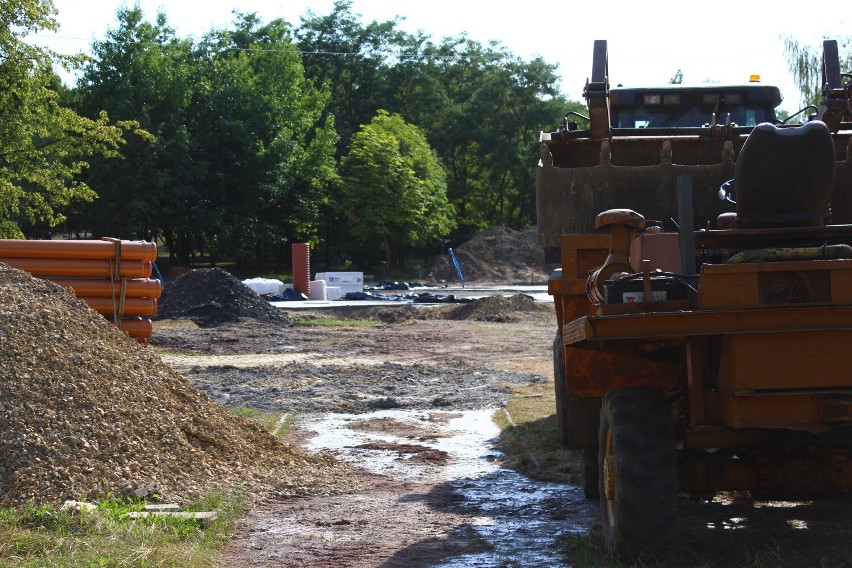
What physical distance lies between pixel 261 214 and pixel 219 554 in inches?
2091

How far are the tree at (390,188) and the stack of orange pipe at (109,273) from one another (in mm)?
44691

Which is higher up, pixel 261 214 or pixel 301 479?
pixel 261 214

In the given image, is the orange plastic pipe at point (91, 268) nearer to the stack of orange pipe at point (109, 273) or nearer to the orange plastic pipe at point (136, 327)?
the stack of orange pipe at point (109, 273)

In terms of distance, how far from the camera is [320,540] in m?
6.53

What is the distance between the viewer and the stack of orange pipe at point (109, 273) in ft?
42.5

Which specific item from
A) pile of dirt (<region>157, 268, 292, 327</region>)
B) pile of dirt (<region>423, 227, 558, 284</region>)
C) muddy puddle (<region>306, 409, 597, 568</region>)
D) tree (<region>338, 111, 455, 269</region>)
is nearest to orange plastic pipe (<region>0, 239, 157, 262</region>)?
muddy puddle (<region>306, 409, 597, 568</region>)

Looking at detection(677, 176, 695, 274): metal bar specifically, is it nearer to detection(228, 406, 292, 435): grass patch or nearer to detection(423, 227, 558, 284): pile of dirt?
detection(228, 406, 292, 435): grass patch

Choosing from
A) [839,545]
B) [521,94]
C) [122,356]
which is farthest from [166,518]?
[521,94]

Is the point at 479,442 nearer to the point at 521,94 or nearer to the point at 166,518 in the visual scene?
the point at 166,518

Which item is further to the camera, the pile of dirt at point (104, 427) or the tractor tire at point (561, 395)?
the tractor tire at point (561, 395)

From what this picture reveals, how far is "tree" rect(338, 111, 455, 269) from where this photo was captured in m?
57.8

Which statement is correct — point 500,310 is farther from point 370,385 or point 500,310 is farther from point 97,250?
point 97,250

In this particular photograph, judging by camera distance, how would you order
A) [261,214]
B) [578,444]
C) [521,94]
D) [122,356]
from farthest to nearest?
[521,94] → [261,214] → [122,356] → [578,444]

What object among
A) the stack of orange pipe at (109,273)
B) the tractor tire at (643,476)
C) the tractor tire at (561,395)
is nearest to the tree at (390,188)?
the stack of orange pipe at (109,273)
